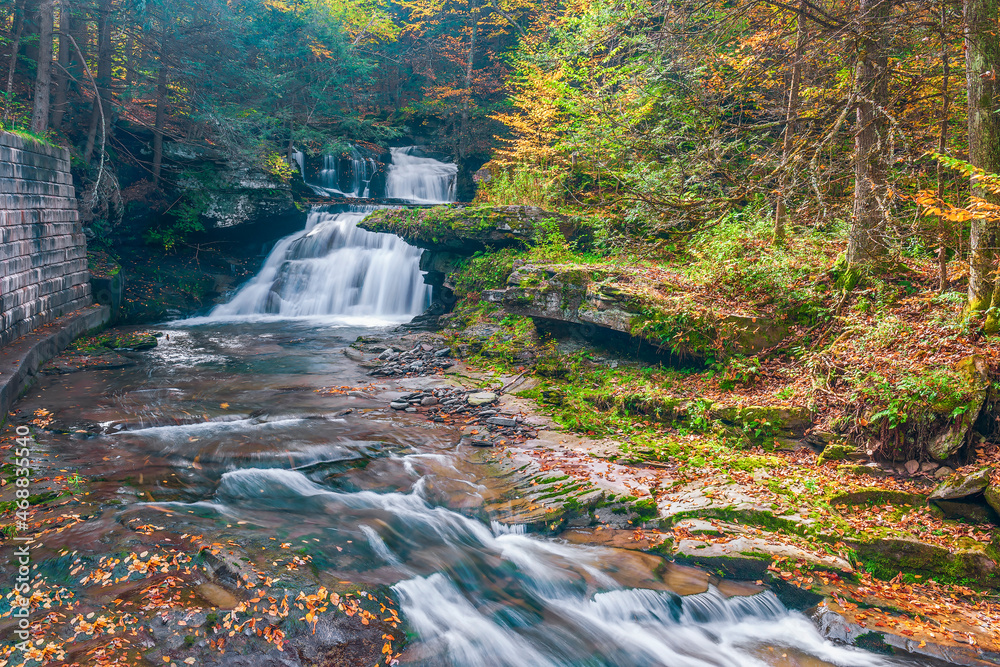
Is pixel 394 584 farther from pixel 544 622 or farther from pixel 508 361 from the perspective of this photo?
pixel 508 361

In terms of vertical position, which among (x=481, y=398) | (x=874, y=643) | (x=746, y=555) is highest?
(x=481, y=398)

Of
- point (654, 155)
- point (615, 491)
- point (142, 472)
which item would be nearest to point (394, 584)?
point (615, 491)

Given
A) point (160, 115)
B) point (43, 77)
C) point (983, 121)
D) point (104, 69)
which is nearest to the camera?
point (983, 121)

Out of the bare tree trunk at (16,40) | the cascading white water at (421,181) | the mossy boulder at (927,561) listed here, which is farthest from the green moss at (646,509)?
the cascading white water at (421,181)

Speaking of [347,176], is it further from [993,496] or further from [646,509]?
[993,496]

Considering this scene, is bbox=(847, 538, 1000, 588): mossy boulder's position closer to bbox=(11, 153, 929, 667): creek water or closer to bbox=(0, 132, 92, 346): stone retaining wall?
bbox=(11, 153, 929, 667): creek water

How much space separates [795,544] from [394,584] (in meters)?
3.62

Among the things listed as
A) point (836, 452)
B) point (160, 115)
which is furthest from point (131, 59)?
point (836, 452)

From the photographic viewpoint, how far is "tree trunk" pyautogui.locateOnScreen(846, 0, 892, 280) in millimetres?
6219

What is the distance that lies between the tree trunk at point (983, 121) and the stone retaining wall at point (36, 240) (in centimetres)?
1326

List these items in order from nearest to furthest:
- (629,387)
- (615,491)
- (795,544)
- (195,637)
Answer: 1. (195,637)
2. (795,544)
3. (615,491)
4. (629,387)

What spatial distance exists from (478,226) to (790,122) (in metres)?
6.79

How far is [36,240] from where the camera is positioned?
1024 cm

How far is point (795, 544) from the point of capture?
4.91 m
